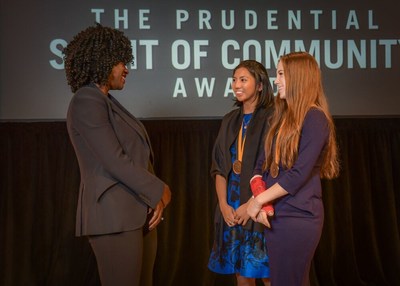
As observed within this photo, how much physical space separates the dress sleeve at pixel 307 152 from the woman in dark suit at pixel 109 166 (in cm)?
45

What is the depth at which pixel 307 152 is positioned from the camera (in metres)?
1.90

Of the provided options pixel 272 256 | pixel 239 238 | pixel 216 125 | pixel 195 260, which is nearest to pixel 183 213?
pixel 195 260

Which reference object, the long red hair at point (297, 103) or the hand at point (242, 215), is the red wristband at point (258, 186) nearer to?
the long red hair at point (297, 103)

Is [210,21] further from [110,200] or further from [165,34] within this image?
[110,200]

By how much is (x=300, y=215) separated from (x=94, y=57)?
93cm

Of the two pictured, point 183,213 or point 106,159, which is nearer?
point 106,159

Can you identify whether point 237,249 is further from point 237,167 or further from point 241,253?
point 237,167

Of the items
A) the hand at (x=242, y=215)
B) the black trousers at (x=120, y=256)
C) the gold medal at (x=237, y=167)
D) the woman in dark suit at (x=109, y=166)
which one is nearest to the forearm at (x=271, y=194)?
the woman in dark suit at (x=109, y=166)

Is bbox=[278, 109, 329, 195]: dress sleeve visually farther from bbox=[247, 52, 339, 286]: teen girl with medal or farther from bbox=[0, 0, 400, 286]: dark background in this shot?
bbox=[0, 0, 400, 286]: dark background

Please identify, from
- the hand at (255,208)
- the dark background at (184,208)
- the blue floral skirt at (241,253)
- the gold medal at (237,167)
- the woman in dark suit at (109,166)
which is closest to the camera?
the woman in dark suit at (109,166)

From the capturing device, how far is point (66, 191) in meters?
3.63

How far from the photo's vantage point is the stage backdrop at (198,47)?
347cm

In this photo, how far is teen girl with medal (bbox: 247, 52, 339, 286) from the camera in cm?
190

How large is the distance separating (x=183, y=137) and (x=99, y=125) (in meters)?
1.82
